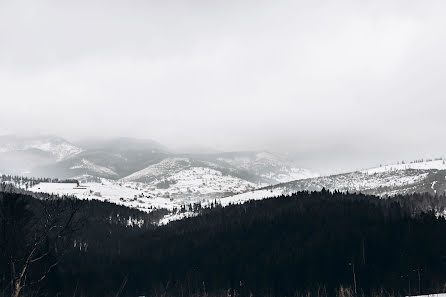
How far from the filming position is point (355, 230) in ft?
552

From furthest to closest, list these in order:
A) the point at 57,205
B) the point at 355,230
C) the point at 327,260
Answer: the point at 355,230, the point at 327,260, the point at 57,205

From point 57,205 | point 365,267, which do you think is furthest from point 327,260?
point 57,205

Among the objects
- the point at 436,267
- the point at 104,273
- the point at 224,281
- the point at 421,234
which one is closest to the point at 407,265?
the point at 436,267

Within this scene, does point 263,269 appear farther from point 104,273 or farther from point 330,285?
point 104,273

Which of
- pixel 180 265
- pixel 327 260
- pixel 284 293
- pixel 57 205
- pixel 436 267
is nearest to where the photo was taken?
pixel 57 205

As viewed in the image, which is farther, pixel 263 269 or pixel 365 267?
pixel 263 269

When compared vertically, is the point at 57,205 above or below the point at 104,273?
above

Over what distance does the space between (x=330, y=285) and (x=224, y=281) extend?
Answer: 4174 cm

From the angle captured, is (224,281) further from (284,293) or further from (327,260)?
(327,260)

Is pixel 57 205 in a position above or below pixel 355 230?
above

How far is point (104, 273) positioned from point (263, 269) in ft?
214

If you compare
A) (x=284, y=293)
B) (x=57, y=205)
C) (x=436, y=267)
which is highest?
(x=57, y=205)

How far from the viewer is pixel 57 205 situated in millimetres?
15438

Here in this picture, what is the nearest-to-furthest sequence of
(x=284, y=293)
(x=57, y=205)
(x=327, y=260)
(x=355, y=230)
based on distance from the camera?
(x=57, y=205), (x=284, y=293), (x=327, y=260), (x=355, y=230)
